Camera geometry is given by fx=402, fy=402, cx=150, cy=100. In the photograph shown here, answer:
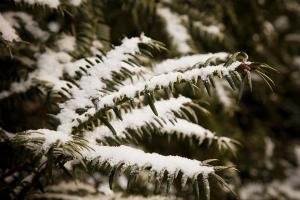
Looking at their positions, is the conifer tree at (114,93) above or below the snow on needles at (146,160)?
above

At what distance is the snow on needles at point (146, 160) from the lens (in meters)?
0.87

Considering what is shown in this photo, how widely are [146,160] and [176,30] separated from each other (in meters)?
1.14

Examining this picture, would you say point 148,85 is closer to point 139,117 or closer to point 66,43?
point 139,117

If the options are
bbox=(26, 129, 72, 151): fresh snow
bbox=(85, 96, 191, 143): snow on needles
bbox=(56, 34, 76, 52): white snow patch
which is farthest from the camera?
bbox=(56, 34, 76, 52): white snow patch

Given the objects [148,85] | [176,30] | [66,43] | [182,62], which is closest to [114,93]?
[148,85]

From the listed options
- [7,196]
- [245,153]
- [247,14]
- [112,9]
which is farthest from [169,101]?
[245,153]

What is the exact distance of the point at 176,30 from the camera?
1.93 meters

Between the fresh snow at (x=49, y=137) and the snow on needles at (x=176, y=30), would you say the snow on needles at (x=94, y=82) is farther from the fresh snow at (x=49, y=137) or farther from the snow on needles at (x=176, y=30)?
the snow on needles at (x=176, y=30)

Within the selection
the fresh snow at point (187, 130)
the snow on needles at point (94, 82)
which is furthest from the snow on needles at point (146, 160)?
the fresh snow at point (187, 130)

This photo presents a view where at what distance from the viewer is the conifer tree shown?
2.97 feet

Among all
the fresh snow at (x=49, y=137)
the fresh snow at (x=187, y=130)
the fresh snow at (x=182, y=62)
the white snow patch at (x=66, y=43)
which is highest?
the white snow patch at (x=66, y=43)

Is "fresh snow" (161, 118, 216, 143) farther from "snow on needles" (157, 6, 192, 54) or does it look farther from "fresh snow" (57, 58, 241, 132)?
"snow on needles" (157, 6, 192, 54)

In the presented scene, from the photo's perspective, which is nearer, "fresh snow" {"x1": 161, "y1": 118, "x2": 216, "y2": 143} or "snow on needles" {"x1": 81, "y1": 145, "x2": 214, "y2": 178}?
"snow on needles" {"x1": 81, "y1": 145, "x2": 214, "y2": 178}

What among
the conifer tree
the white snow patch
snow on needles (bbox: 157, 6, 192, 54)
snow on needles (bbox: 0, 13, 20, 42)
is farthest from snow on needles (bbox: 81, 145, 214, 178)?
snow on needles (bbox: 157, 6, 192, 54)
